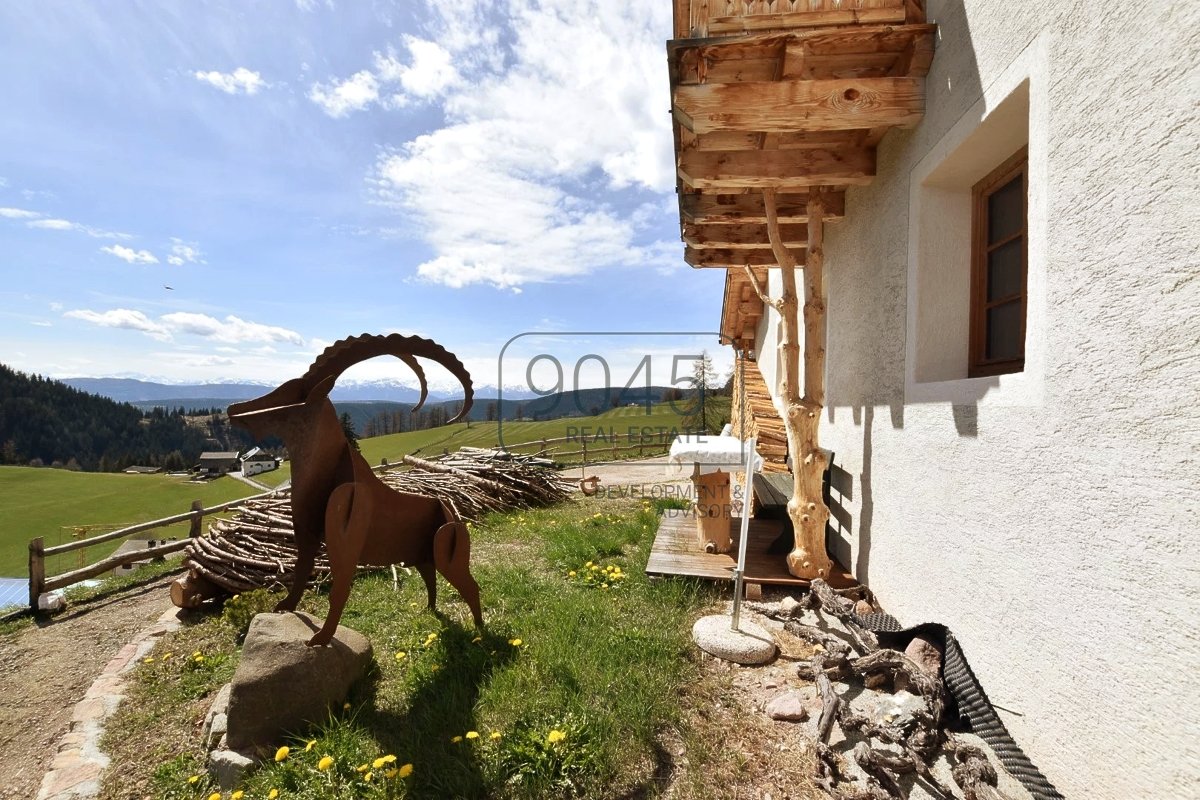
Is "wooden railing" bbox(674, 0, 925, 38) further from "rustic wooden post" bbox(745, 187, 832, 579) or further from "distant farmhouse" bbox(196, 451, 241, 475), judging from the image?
"distant farmhouse" bbox(196, 451, 241, 475)

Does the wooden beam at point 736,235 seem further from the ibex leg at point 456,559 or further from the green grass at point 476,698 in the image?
the ibex leg at point 456,559

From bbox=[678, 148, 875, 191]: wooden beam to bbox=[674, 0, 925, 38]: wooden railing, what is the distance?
889mm

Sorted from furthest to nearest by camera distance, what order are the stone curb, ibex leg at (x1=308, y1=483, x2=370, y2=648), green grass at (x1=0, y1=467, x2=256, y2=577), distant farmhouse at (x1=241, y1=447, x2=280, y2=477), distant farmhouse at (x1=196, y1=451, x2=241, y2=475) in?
distant farmhouse at (x1=196, y1=451, x2=241, y2=475), distant farmhouse at (x1=241, y1=447, x2=280, y2=477), green grass at (x1=0, y1=467, x2=256, y2=577), ibex leg at (x1=308, y1=483, x2=370, y2=648), the stone curb

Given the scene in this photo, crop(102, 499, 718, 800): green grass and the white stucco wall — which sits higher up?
the white stucco wall

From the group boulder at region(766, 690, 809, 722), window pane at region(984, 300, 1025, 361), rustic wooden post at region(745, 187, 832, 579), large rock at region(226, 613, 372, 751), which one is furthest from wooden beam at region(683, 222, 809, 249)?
large rock at region(226, 613, 372, 751)

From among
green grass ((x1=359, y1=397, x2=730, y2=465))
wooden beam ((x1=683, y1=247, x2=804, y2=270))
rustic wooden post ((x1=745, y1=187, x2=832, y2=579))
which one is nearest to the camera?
rustic wooden post ((x1=745, y1=187, x2=832, y2=579))

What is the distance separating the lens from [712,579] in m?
4.48

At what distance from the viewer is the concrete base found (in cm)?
331

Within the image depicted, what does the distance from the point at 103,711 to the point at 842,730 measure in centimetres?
477

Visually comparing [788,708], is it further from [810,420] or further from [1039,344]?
[810,420]

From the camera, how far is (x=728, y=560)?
489cm

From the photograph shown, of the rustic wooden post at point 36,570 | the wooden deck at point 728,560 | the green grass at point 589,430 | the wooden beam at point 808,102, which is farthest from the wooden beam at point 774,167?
the green grass at point 589,430

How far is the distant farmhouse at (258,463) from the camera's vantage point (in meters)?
54.0

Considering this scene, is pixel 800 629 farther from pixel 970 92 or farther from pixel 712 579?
pixel 970 92
